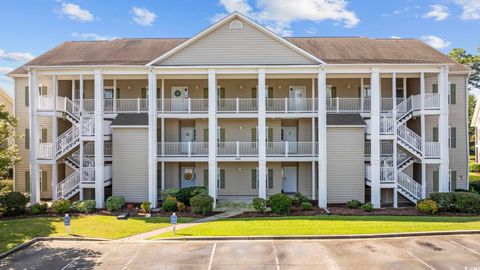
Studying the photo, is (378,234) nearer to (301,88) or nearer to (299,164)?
(299,164)

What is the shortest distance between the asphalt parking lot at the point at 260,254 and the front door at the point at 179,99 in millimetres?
11974

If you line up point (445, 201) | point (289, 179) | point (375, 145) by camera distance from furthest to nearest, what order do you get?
1. point (289, 179)
2. point (375, 145)
3. point (445, 201)

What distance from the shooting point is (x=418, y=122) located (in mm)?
23656

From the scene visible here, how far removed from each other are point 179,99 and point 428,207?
17445mm

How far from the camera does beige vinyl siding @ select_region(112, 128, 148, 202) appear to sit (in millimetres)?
21672

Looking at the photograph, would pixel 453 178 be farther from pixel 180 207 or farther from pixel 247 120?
pixel 180 207

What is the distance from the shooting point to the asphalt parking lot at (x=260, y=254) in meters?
11.4

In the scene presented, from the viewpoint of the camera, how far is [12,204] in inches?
739

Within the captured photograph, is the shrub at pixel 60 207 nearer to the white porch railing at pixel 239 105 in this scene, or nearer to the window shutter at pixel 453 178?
the white porch railing at pixel 239 105

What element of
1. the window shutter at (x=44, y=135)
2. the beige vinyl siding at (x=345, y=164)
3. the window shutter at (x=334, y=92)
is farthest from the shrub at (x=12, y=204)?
the window shutter at (x=334, y=92)

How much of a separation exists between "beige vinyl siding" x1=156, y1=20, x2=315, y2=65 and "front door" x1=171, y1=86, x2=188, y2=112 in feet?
10.9

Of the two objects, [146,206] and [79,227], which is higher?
[146,206]

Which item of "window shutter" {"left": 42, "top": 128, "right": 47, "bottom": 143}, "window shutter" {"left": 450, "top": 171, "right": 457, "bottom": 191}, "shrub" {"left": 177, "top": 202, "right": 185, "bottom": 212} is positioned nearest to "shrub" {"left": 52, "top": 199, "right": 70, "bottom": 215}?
"shrub" {"left": 177, "top": 202, "right": 185, "bottom": 212}

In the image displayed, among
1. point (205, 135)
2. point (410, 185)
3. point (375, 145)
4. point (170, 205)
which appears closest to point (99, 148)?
point (170, 205)
